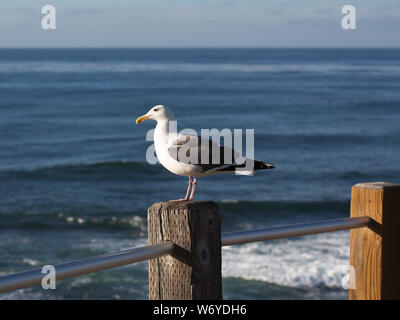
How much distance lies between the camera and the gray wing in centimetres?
320

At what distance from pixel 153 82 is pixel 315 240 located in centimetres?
6105

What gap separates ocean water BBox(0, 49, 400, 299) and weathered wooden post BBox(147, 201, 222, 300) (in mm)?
12273

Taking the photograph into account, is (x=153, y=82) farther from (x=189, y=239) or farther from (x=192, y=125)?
(x=189, y=239)

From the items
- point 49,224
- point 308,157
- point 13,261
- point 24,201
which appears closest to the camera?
point 13,261

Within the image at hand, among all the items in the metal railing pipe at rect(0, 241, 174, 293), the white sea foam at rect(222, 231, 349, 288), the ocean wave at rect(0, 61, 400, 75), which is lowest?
the white sea foam at rect(222, 231, 349, 288)

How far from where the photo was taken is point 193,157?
3205 millimetres

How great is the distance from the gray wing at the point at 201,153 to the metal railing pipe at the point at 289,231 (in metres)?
0.61

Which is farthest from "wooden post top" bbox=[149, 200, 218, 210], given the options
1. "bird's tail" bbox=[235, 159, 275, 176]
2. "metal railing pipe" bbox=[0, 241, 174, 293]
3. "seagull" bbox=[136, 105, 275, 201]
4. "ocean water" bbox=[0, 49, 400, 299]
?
"ocean water" bbox=[0, 49, 400, 299]

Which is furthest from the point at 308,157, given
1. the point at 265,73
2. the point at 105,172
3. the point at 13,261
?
the point at 265,73

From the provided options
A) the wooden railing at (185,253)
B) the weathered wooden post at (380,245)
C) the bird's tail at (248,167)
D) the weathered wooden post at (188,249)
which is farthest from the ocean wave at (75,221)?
the weathered wooden post at (188,249)

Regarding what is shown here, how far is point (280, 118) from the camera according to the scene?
154ft

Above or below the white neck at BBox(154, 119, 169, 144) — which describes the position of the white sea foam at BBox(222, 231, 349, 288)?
below

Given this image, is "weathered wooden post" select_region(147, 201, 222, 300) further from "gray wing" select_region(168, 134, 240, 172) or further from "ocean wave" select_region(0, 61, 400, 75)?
"ocean wave" select_region(0, 61, 400, 75)

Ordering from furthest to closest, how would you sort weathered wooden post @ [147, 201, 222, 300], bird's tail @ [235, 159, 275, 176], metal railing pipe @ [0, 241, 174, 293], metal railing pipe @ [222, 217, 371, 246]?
1. bird's tail @ [235, 159, 275, 176]
2. metal railing pipe @ [222, 217, 371, 246]
3. weathered wooden post @ [147, 201, 222, 300]
4. metal railing pipe @ [0, 241, 174, 293]
